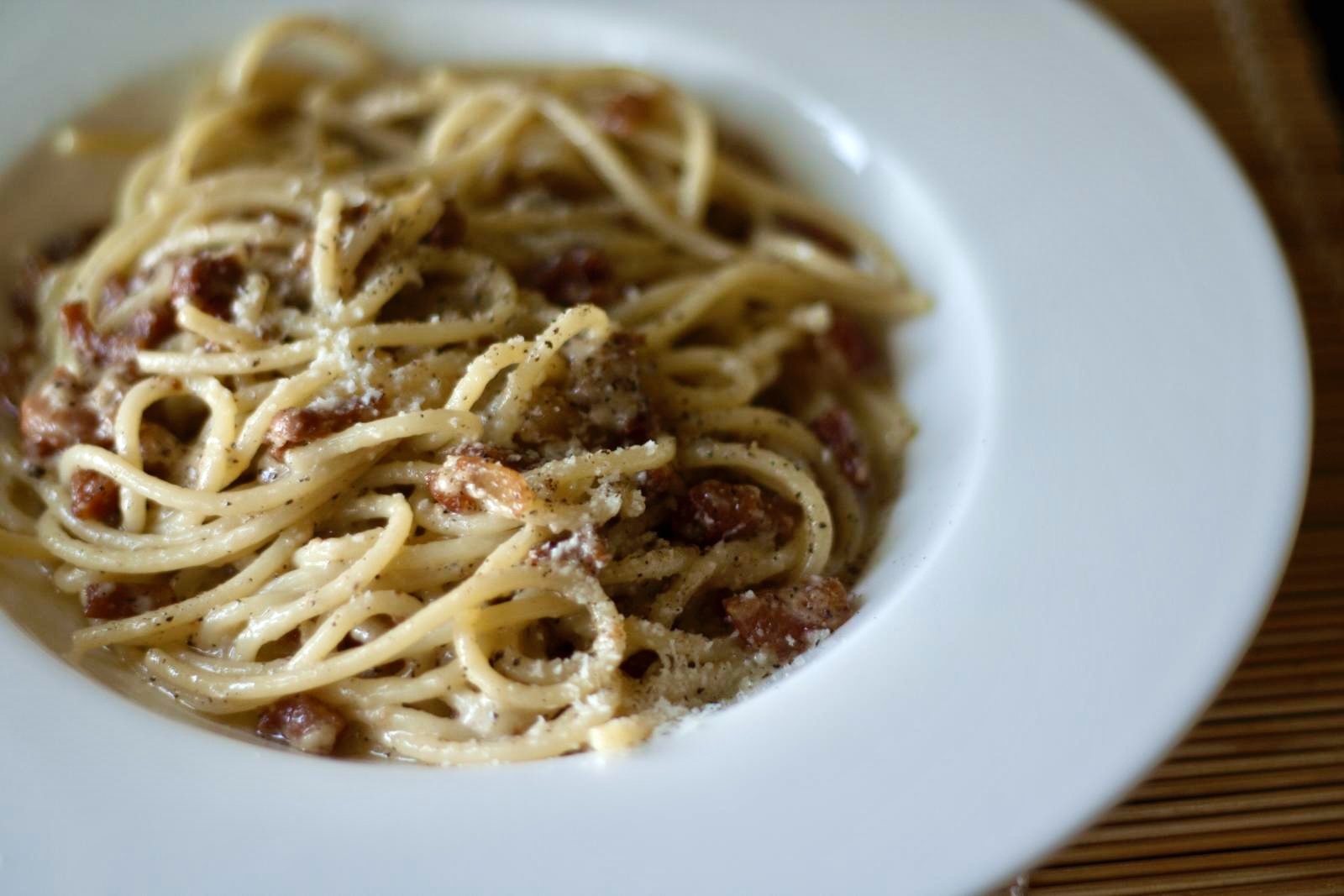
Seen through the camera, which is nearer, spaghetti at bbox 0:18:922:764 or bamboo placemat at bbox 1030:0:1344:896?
bamboo placemat at bbox 1030:0:1344:896

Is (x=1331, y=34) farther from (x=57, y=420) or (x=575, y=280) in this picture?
(x=57, y=420)

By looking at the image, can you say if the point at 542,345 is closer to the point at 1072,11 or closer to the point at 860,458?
the point at 860,458

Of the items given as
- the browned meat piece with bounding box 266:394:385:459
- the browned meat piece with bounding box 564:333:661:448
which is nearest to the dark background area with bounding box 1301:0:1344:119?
the browned meat piece with bounding box 564:333:661:448

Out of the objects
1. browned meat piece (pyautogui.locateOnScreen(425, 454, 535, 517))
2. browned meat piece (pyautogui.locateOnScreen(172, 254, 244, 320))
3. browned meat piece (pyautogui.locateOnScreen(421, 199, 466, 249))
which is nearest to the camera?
browned meat piece (pyautogui.locateOnScreen(425, 454, 535, 517))

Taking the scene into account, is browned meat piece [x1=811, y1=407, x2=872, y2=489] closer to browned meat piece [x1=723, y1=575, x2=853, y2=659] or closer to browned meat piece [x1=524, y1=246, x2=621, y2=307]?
browned meat piece [x1=723, y1=575, x2=853, y2=659]

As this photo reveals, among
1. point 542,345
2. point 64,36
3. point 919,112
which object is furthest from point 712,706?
point 64,36

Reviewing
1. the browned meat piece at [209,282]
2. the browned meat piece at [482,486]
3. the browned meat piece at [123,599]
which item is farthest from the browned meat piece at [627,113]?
the browned meat piece at [123,599]

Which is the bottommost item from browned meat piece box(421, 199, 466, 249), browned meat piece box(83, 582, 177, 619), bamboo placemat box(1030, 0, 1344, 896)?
bamboo placemat box(1030, 0, 1344, 896)
